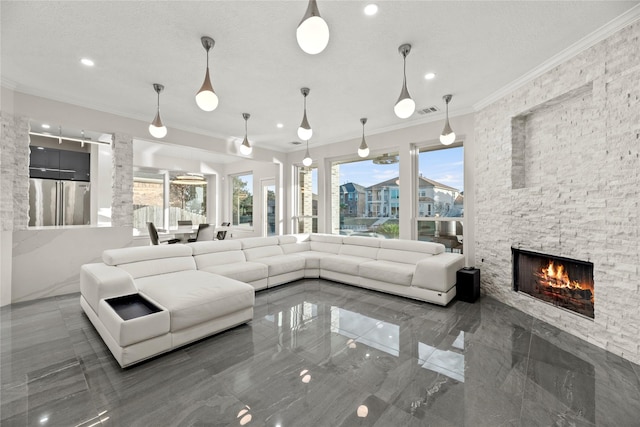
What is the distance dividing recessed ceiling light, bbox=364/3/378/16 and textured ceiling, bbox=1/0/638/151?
59 millimetres

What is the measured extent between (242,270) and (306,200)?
12.1ft

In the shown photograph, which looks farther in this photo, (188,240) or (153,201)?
(153,201)

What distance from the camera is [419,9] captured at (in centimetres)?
229

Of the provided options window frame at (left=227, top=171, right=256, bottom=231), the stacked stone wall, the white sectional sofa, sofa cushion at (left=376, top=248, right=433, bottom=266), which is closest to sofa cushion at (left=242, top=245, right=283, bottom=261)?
the white sectional sofa

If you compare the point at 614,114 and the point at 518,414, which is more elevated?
the point at 614,114

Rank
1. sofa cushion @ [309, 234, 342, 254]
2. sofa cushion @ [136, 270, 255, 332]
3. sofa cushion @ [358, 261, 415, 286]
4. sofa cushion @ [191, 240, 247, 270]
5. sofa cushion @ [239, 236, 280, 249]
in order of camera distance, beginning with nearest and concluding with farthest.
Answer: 1. sofa cushion @ [136, 270, 255, 332]
2. sofa cushion @ [358, 261, 415, 286]
3. sofa cushion @ [191, 240, 247, 270]
4. sofa cushion @ [239, 236, 280, 249]
5. sofa cushion @ [309, 234, 342, 254]

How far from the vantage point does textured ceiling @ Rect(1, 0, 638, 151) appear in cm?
231

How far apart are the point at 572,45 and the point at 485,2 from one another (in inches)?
53.1

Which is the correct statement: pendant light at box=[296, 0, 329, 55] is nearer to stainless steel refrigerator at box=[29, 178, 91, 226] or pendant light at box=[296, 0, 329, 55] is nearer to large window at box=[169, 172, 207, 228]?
stainless steel refrigerator at box=[29, 178, 91, 226]

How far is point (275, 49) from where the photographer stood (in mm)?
2863

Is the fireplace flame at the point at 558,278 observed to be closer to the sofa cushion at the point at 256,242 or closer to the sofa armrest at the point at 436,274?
the sofa armrest at the point at 436,274

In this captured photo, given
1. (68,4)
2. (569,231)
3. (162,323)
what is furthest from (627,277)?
(68,4)

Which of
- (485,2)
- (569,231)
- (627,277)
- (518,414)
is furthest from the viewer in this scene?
(569,231)

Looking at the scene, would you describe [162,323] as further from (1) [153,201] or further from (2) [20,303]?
(1) [153,201]
